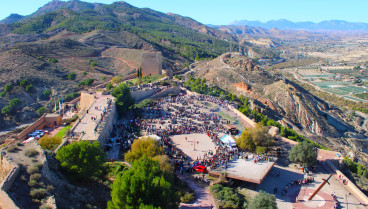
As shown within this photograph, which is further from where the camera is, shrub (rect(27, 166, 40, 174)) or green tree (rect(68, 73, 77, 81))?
green tree (rect(68, 73, 77, 81))

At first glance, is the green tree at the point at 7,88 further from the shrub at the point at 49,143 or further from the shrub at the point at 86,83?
the shrub at the point at 49,143

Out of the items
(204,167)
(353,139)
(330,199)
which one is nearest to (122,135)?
(204,167)

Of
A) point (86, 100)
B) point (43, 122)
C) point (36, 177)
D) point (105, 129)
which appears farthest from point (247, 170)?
point (86, 100)

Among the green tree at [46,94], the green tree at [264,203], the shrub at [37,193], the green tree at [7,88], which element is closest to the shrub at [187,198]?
the green tree at [264,203]

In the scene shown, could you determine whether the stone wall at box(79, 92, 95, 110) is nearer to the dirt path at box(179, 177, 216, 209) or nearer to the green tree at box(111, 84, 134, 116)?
the green tree at box(111, 84, 134, 116)

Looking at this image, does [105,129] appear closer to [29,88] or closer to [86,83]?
[86,83]

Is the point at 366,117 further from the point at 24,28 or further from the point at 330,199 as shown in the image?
the point at 24,28

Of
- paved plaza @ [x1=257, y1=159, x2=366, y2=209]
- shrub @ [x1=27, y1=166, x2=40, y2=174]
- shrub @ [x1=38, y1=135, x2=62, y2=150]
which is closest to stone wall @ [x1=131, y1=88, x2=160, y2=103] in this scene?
shrub @ [x1=38, y1=135, x2=62, y2=150]
